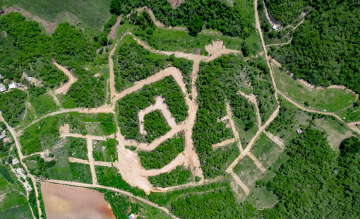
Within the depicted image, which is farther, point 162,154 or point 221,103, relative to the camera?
point 162,154

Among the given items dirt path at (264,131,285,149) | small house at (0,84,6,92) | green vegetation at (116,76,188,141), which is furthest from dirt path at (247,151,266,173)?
small house at (0,84,6,92)

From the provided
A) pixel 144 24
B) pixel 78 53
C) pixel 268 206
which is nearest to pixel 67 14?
pixel 78 53

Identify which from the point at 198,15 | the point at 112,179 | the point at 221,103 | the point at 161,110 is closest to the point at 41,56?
the point at 161,110

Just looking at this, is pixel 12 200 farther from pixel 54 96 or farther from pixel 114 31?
pixel 114 31

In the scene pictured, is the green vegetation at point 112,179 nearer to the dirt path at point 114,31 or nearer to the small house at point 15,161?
the small house at point 15,161

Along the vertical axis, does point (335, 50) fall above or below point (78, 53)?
below

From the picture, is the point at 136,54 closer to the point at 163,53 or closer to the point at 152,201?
the point at 163,53

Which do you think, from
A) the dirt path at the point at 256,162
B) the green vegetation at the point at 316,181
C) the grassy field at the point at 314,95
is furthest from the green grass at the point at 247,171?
the grassy field at the point at 314,95

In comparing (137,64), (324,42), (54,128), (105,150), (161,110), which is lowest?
(105,150)
